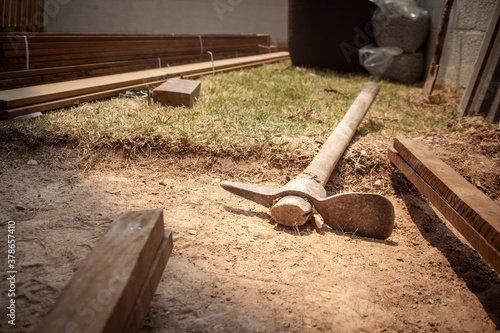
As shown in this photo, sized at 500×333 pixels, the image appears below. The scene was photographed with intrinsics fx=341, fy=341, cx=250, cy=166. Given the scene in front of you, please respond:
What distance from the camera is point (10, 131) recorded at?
245cm

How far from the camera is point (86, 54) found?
3.92 m

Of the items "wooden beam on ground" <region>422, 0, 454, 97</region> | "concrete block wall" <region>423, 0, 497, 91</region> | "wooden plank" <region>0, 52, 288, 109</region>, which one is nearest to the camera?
"wooden plank" <region>0, 52, 288, 109</region>

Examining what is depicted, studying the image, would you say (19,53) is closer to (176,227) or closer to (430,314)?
(176,227)

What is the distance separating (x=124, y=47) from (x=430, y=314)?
4380mm

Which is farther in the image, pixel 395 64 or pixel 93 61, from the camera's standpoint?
pixel 395 64

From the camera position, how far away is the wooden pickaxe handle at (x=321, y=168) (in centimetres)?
175

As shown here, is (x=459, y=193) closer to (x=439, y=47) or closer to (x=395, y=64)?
(x=439, y=47)

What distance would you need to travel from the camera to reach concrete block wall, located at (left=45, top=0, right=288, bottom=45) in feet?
28.6

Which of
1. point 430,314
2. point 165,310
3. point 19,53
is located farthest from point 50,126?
point 430,314

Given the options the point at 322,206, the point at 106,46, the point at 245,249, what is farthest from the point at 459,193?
the point at 106,46

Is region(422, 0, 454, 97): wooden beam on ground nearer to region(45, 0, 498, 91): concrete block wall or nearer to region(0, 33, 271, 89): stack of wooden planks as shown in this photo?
region(0, 33, 271, 89): stack of wooden planks

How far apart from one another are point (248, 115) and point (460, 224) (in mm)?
2096

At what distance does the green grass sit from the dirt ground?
0.64ft

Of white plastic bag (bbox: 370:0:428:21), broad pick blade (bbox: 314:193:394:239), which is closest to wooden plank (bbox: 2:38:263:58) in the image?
white plastic bag (bbox: 370:0:428:21)
